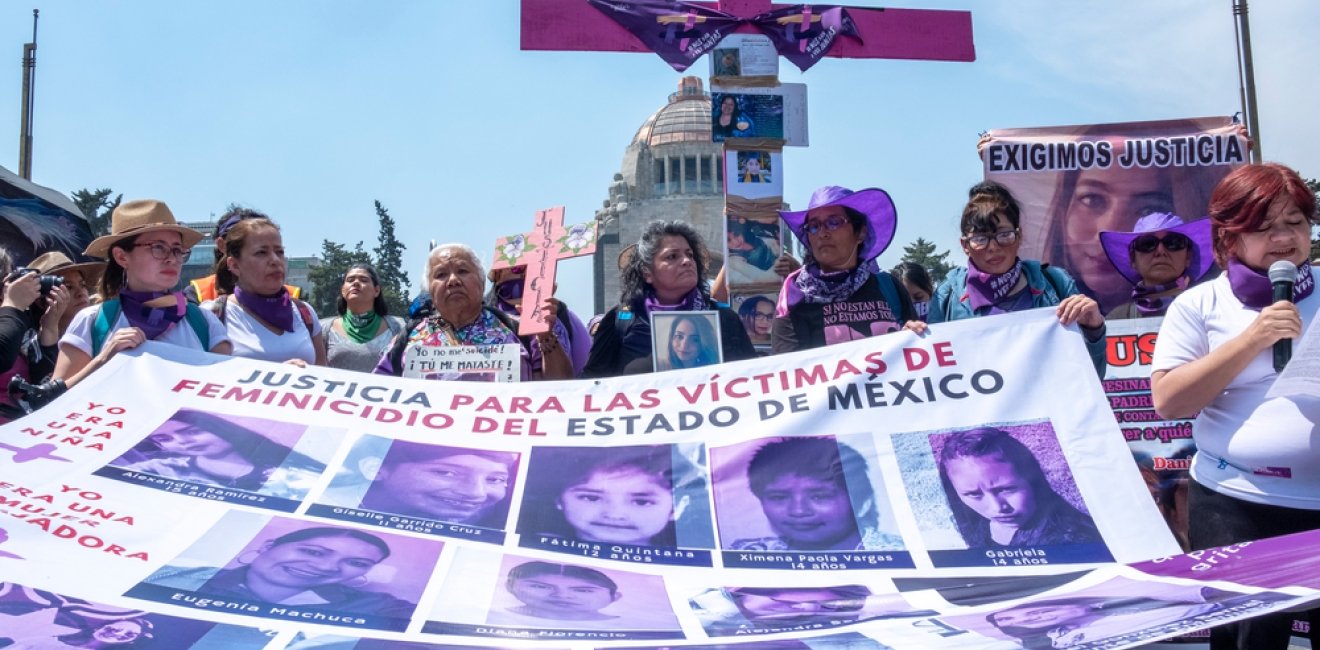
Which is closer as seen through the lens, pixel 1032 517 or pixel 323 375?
pixel 1032 517

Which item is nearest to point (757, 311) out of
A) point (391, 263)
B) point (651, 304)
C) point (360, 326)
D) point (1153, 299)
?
point (360, 326)

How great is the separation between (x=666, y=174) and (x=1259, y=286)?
Answer: 2364 inches

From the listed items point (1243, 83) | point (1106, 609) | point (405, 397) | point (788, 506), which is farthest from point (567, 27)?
point (1243, 83)

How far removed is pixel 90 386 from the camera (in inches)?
144

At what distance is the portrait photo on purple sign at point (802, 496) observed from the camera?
296 centimetres

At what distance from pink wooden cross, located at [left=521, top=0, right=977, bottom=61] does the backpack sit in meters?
5.29

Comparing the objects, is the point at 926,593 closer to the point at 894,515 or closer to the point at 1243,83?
the point at 894,515

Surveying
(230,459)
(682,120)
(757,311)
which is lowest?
(230,459)

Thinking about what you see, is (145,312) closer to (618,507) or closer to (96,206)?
(618,507)

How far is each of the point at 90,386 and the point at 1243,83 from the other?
42.8 feet

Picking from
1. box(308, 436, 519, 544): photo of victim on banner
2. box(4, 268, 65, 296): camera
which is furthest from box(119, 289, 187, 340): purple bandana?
box(308, 436, 519, 544): photo of victim on banner

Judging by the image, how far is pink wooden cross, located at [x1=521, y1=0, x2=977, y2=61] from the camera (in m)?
8.84

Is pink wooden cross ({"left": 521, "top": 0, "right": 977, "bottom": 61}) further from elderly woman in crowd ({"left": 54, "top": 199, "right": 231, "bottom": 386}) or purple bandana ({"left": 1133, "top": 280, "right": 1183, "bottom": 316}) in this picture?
elderly woman in crowd ({"left": 54, "top": 199, "right": 231, "bottom": 386})

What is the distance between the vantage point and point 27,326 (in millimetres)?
4258
